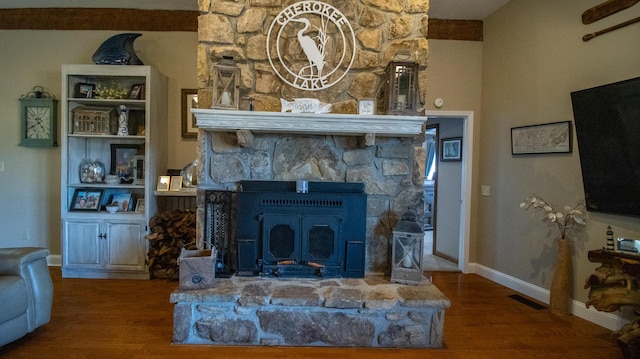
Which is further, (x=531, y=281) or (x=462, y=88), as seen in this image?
(x=462, y=88)

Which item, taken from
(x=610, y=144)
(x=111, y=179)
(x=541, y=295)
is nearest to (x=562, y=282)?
(x=541, y=295)

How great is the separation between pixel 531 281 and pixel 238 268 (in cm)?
293

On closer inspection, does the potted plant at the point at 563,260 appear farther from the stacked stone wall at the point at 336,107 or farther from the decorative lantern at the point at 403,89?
the decorative lantern at the point at 403,89

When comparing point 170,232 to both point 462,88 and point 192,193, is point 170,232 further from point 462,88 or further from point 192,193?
point 462,88

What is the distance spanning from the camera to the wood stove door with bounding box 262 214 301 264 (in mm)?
2617

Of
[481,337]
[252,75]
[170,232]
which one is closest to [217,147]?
[252,75]

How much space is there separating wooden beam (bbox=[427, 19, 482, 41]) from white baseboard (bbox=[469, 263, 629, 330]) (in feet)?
9.43

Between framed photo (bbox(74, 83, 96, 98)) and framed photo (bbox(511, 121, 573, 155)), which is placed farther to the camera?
framed photo (bbox(74, 83, 96, 98))

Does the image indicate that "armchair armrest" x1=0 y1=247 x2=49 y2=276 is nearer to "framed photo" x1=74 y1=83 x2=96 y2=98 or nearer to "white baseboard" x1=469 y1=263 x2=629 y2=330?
"framed photo" x1=74 y1=83 x2=96 y2=98

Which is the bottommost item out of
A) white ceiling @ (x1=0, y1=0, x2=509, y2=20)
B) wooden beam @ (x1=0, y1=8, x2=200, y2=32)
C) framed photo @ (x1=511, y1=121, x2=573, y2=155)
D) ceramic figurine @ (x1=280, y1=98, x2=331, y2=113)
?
framed photo @ (x1=511, y1=121, x2=573, y2=155)

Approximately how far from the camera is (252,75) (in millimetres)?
2744

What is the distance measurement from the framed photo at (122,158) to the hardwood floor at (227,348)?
4.20ft

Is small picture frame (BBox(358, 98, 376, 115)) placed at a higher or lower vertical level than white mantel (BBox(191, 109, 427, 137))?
higher

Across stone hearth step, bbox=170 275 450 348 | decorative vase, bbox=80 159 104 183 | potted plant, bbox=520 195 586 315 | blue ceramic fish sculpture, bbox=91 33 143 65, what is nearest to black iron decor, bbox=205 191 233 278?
stone hearth step, bbox=170 275 450 348
